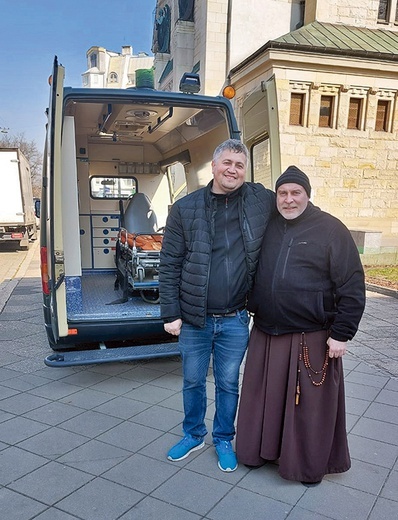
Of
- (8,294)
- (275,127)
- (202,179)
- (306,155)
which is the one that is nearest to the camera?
(275,127)

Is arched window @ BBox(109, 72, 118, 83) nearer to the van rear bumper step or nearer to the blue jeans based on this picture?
the van rear bumper step

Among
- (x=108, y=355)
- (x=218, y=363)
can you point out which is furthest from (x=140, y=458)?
(x=108, y=355)

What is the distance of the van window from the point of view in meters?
7.20

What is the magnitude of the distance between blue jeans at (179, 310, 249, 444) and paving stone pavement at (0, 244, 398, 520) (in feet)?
0.90

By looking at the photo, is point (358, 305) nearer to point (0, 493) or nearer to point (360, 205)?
point (0, 493)

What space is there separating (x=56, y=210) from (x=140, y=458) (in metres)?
1.93

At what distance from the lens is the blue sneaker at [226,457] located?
9.00 ft

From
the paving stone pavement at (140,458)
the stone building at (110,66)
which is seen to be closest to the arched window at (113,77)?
the stone building at (110,66)

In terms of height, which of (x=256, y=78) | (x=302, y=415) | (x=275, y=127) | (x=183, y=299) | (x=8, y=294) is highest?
(x=256, y=78)

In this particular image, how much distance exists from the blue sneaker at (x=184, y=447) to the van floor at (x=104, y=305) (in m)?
1.37

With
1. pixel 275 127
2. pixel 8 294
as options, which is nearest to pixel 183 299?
pixel 275 127

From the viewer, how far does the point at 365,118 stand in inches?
557

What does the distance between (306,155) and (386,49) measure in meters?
4.47

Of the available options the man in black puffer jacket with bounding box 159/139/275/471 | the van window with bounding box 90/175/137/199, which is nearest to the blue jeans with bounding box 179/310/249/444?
the man in black puffer jacket with bounding box 159/139/275/471
